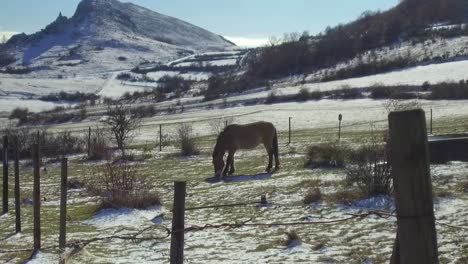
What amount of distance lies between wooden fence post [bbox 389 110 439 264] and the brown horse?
46.8ft

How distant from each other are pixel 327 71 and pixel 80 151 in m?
58.6

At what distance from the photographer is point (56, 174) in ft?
67.8

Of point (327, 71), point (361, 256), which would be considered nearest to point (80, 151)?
point (361, 256)

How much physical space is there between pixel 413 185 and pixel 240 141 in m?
15.4

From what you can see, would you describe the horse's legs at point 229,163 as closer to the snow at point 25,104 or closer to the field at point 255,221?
the field at point 255,221

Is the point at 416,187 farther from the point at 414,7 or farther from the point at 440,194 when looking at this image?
the point at 414,7

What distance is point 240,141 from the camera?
18.3 m

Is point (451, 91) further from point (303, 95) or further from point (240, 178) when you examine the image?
point (240, 178)

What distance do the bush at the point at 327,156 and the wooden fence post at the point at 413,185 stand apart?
1395 centimetres

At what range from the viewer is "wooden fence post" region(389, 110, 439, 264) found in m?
2.88

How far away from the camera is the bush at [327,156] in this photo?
16953 millimetres

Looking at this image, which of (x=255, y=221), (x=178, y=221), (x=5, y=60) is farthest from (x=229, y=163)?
(x=5, y=60)

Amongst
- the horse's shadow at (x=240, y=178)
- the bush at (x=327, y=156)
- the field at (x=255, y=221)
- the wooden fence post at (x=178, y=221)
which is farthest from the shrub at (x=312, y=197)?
the wooden fence post at (x=178, y=221)

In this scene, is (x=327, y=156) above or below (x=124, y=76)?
below
